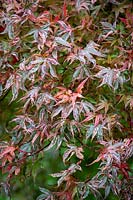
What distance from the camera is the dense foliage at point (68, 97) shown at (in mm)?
1695

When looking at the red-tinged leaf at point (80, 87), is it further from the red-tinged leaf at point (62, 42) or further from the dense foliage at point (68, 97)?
the red-tinged leaf at point (62, 42)

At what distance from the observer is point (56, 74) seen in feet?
5.82

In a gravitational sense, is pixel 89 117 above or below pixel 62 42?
below

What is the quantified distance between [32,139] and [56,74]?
29 cm

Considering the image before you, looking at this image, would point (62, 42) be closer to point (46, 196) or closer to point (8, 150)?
point (8, 150)

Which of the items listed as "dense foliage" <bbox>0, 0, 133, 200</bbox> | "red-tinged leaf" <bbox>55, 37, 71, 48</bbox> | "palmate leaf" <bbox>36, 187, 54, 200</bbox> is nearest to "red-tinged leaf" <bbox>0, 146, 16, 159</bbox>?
"dense foliage" <bbox>0, 0, 133, 200</bbox>

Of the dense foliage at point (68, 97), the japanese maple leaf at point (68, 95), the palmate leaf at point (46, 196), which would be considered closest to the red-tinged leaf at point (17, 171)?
the dense foliage at point (68, 97)

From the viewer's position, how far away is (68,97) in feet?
5.59

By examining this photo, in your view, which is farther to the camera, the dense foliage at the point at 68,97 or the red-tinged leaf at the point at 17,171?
the red-tinged leaf at the point at 17,171

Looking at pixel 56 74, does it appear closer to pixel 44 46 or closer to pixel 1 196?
pixel 44 46

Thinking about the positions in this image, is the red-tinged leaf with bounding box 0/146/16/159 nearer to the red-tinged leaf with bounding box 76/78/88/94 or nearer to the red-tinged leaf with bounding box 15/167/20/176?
the red-tinged leaf with bounding box 15/167/20/176

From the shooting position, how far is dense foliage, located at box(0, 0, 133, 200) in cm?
170

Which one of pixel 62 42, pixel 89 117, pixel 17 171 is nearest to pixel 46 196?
pixel 17 171

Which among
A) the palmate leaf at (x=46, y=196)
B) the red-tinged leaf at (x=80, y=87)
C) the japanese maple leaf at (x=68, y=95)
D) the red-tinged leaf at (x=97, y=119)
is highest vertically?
the red-tinged leaf at (x=80, y=87)
